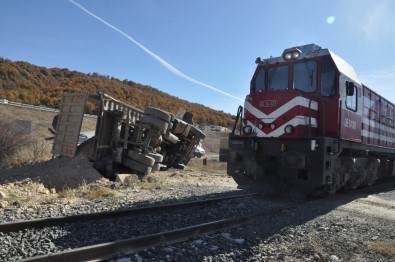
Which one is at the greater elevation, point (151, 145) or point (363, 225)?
point (151, 145)

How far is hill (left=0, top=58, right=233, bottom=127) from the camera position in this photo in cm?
5181

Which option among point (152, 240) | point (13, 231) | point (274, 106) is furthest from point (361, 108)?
point (13, 231)

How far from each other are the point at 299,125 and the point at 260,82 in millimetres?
2053

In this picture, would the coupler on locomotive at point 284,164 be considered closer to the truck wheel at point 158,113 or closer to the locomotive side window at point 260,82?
the locomotive side window at point 260,82

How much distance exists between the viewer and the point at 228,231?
6.55m

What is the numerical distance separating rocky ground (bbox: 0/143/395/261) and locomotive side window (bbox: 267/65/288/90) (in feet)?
10.1

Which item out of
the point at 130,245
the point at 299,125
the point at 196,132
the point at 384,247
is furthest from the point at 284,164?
the point at 196,132

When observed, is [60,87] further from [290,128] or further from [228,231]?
[228,231]

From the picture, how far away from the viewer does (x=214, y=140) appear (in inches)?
2159

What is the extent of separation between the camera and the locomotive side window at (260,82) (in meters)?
10.7

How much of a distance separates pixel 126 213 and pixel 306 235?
3.28m

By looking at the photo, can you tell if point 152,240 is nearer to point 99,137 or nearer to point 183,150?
point 99,137

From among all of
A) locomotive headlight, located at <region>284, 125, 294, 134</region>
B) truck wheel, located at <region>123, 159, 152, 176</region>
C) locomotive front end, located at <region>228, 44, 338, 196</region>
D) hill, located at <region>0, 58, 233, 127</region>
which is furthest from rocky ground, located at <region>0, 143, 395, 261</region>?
hill, located at <region>0, 58, 233, 127</region>

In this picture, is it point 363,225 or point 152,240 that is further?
point 363,225
